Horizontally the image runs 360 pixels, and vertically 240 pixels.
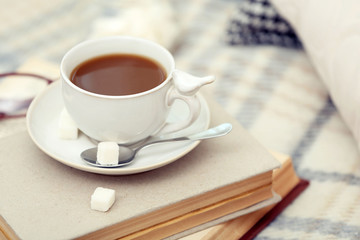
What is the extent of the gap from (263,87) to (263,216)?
37cm

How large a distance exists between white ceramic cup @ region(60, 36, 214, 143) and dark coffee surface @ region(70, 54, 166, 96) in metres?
0.01

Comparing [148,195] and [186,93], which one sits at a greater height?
[186,93]

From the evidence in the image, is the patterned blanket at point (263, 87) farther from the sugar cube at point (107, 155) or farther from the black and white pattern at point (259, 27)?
the sugar cube at point (107, 155)

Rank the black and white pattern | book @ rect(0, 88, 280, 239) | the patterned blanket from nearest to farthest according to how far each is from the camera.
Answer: book @ rect(0, 88, 280, 239) → the patterned blanket → the black and white pattern

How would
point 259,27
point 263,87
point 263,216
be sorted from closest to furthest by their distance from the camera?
point 263,216 → point 263,87 → point 259,27

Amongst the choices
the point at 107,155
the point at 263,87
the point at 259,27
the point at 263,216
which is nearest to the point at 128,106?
the point at 107,155

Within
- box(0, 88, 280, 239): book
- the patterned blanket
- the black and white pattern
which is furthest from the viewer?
the black and white pattern

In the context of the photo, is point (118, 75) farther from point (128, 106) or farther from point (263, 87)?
point (263, 87)

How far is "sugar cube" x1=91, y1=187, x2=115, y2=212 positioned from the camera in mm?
588

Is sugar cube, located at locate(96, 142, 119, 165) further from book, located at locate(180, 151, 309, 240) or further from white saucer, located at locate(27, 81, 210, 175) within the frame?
book, located at locate(180, 151, 309, 240)

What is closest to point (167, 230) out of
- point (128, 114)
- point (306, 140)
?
point (128, 114)

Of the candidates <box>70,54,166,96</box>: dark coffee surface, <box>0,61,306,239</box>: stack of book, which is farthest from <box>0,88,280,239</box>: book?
<box>70,54,166,96</box>: dark coffee surface

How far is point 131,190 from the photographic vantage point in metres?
0.63

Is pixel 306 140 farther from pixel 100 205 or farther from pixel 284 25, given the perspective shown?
pixel 100 205
